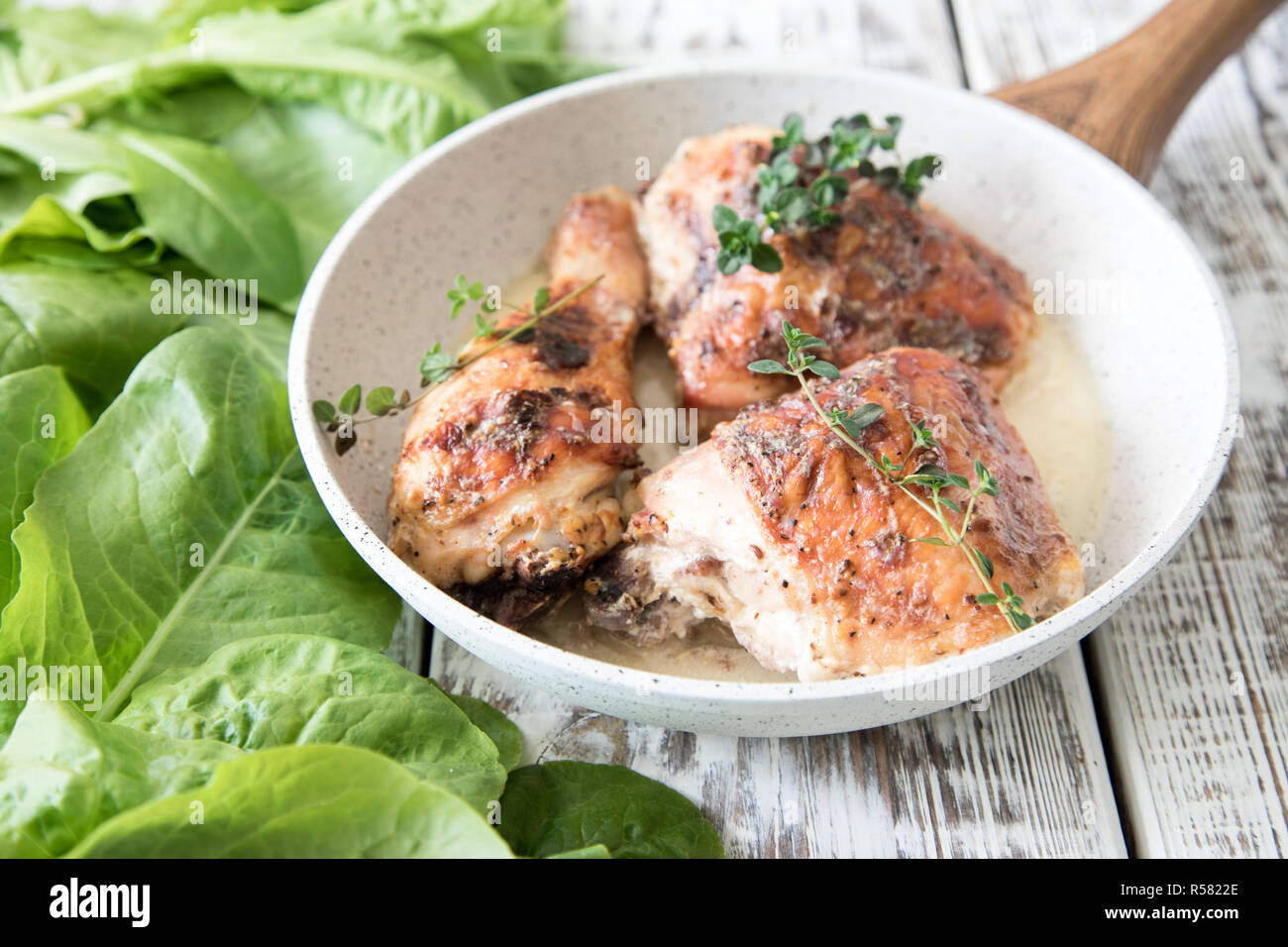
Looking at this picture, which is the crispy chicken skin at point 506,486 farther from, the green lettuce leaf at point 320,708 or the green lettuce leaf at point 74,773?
the green lettuce leaf at point 74,773

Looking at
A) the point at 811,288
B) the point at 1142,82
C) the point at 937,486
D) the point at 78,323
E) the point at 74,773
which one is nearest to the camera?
the point at 74,773

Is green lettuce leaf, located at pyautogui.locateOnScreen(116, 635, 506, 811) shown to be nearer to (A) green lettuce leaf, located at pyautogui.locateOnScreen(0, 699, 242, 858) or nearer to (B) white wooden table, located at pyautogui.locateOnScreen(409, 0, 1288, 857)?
(A) green lettuce leaf, located at pyautogui.locateOnScreen(0, 699, 242, 858)

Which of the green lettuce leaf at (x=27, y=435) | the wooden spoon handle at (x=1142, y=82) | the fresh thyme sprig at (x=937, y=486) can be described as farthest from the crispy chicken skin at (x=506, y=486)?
the wooden spoon handle at (x=1142, y=82)

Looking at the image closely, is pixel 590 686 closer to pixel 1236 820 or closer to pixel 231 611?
pixel 231 611

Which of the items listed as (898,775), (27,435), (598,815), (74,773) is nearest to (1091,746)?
(898,775)

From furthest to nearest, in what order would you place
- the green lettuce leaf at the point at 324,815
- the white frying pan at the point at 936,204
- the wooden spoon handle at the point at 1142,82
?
1. the wooden spoon handle at the point at 1142,82
2. the white frying pan at the point at 936,204
3. the green lettuce leaf at the point at 324,815

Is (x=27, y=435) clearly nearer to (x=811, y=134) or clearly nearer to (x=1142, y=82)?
(x=811, y=134)

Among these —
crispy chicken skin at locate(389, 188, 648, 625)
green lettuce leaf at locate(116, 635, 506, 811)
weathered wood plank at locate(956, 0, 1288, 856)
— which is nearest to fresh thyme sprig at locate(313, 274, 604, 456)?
crispy chicken skin at locate(389, 188, 648, 625)
